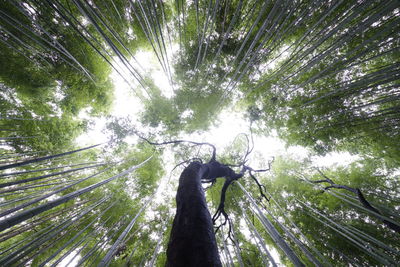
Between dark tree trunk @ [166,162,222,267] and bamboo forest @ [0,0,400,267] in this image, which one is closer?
dark tree trunk @ [166,162,222,267]

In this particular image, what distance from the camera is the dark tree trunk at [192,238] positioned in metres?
A: 0.65

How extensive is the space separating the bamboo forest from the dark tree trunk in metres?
0.93

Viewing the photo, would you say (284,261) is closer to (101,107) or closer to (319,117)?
(319,117)

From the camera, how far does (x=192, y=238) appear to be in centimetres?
74

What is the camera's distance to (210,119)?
5090mm

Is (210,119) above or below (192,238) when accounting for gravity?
above

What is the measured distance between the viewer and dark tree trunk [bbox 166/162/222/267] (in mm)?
652

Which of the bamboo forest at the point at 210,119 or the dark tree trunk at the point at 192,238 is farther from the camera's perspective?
the bamboo forest at the point at 210,119

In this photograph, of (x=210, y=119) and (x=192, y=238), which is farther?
(x=210, y=119)

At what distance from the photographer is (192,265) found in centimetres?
63

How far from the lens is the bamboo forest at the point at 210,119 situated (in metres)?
2.62

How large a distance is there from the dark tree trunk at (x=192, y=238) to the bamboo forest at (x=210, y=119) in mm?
932

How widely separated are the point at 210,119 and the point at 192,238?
447 centimetres

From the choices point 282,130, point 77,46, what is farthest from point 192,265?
point 77,46
